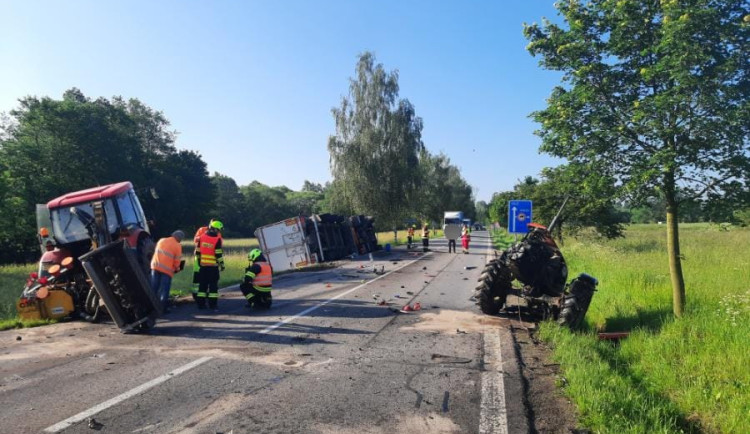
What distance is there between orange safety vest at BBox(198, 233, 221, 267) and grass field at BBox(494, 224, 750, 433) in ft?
19.8

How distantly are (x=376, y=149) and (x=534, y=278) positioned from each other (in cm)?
2903

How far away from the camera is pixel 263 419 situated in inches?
150

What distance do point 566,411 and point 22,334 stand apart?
768 cm

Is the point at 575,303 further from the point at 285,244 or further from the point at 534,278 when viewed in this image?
the point at 285,244

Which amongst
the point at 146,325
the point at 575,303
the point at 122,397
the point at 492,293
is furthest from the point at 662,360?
the point at 146,325

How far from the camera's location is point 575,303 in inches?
287

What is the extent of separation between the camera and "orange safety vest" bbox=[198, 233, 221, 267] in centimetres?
891

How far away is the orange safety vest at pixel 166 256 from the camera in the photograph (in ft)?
27.5

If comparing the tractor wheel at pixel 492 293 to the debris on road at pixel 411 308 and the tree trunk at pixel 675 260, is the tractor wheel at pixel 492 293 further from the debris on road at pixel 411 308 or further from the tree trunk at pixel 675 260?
the tree trunk at pixel 675 260

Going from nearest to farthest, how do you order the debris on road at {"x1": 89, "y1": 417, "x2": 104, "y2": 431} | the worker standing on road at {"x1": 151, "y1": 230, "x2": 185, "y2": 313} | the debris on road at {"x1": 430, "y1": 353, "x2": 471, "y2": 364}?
the debris on road at {"x1": 89, "y1": 417, "x2": 104, "y2": 431} → the debris on road at {"x1": 430, "y1": 353, "x2": 471, "y2": 364} → the worker standing on road at {"x1": 151, "y1": 230, "x2": 185, "y2": 313}

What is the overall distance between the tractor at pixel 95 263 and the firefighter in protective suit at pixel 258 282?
5.84ft

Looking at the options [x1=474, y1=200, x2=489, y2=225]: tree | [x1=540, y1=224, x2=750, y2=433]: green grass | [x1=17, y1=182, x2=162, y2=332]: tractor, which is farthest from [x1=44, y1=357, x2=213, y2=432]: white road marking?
[x1=474, y1=200, x2=489, y2=225]: tree

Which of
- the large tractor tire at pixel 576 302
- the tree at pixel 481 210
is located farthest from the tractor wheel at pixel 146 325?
the tree at pixel 481 210

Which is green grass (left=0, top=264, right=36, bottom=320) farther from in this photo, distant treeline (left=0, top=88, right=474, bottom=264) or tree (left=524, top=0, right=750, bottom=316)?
tree (left=524, top=0, right=750, bottom=316)
